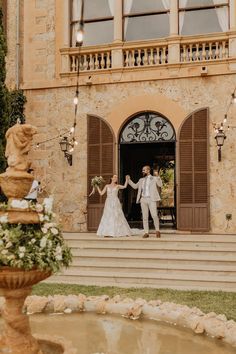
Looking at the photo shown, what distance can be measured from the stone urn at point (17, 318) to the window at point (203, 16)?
1117 cm

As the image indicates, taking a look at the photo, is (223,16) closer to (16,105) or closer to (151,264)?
(16,105)

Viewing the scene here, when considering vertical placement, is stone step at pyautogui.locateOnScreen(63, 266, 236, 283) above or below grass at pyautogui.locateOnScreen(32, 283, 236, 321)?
above

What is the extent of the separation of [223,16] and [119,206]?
6.07 m

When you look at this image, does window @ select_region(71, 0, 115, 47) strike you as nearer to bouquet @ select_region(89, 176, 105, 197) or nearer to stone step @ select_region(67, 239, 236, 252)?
bouquet @ select_region(89, 176, 105, 197)

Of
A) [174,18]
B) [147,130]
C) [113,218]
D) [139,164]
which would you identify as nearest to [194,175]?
[147,130]

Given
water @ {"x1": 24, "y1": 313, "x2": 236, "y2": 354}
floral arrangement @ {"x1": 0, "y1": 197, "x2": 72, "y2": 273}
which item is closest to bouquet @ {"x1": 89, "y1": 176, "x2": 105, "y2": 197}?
water @ {"x1": 24, "y1": 313, "x2": 236, "y2": 354}

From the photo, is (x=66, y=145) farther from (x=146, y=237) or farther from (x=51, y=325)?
(x=51, y=325)

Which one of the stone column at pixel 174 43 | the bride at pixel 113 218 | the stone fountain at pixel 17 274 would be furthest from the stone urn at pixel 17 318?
the stone column at pixel 174 43

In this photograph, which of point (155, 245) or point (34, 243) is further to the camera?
point (155, 245)

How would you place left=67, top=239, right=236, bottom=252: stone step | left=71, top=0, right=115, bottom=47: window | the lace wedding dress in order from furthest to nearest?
left=71, top=0, right=115, bottom=47: window < the lace wedding dress < left=67, top=239, right=236, bottom=252: stone step

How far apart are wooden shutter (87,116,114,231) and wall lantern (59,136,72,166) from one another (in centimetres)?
57

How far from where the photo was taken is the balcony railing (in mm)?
13478

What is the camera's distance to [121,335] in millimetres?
5562

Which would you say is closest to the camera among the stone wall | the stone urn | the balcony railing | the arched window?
the stone urn
